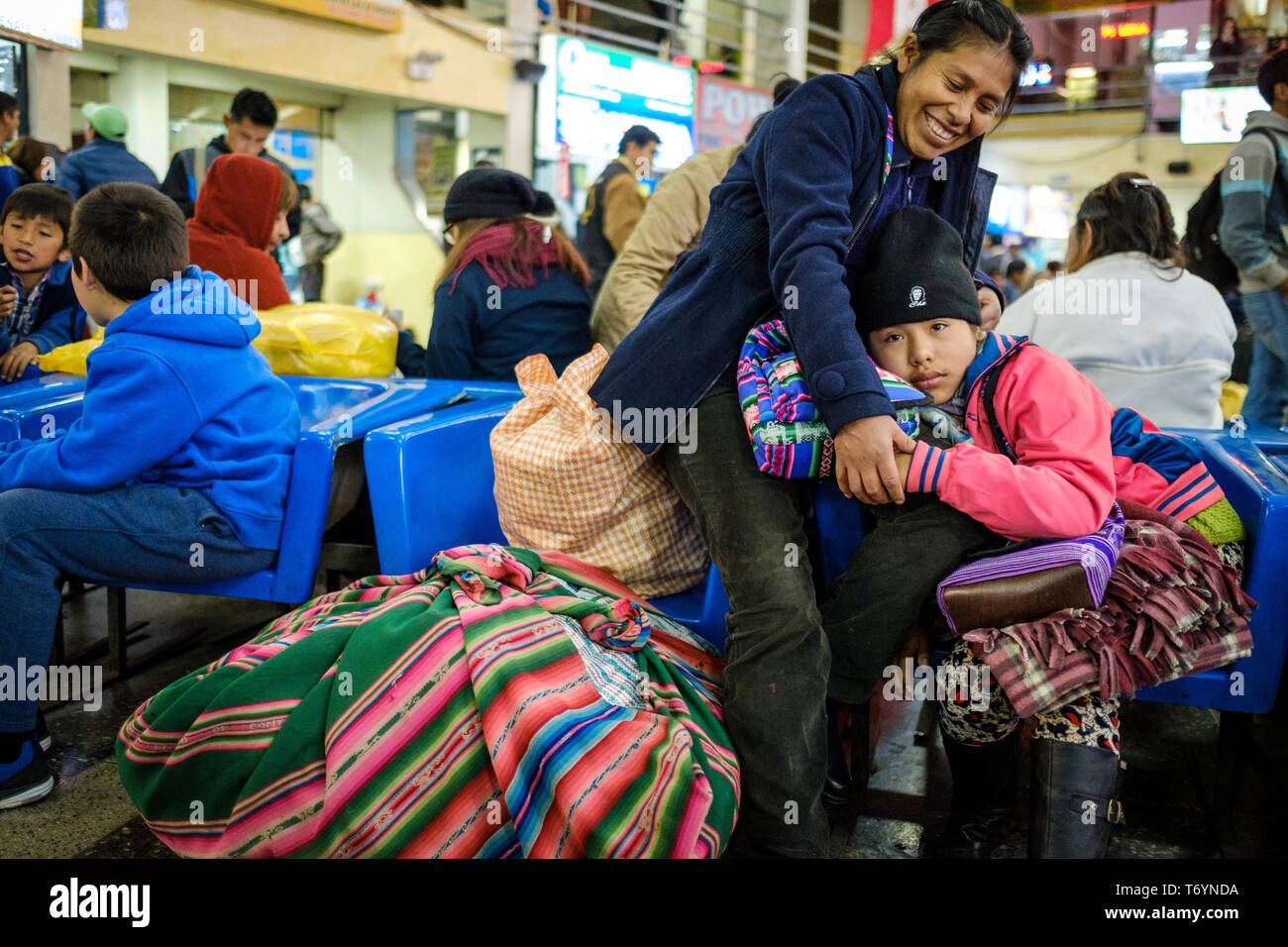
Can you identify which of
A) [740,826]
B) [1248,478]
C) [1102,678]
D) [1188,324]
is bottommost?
[740,826]

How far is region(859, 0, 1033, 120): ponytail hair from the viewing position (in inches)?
72.5

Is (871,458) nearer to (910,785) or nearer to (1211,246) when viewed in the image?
(910,785)

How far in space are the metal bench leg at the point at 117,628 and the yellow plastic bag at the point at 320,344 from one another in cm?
79

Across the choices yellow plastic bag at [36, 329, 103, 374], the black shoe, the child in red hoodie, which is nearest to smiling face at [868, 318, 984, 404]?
the black shoe

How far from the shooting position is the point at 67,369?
3.33m

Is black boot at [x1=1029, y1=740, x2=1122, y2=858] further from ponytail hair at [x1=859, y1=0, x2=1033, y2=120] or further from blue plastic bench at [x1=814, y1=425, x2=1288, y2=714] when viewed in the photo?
ponytail hair at [x1=859, y1=0, x2=1033, y2=120]

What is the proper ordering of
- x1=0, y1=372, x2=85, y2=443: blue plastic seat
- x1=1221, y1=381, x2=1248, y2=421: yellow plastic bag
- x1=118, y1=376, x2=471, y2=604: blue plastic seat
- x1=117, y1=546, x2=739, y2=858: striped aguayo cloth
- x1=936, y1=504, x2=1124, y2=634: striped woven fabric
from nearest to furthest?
1. x1=117, y1=546, x2=739, y2=858: striped aguayo cloth
2. x1=936, y1=504, x2=1124, y2=634: striped woven fabric
3. x1=118, y1=376, x2=471, y2=604: blue plastic seat
4. x1=0, y1=372, x2=85, y2=443: blue plastic seat
5. x1=1221, y1=381, x2=1248, y2=421: yellow plastic bag

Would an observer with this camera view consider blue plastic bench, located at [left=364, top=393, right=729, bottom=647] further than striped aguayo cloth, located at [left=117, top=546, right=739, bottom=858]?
Yes

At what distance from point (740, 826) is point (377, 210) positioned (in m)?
8.91

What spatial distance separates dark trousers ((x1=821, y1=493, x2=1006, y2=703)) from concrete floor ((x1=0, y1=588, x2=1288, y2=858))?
45 cm

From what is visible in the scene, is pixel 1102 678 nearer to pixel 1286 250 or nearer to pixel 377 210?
pixel 1286 250

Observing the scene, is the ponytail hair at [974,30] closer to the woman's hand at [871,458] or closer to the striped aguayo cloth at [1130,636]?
the woman's hand at [871,458]
